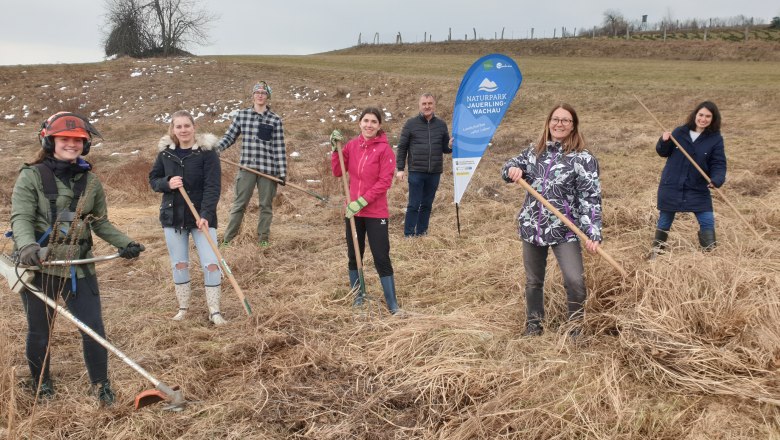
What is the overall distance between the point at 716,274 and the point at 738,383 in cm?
101

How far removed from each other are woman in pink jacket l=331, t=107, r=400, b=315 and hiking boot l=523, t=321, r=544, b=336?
3.70 feet

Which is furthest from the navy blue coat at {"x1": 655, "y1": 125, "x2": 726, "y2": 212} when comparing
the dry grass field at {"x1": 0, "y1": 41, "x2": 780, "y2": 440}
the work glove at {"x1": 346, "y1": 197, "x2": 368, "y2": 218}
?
the work glove at {"x1": 346, "y1": 197, "x2": 368, "y2": 218}

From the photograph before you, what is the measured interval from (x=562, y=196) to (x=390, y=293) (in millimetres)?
1706

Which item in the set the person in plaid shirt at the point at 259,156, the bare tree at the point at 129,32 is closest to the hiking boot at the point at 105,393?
the person in plaid shirt at the point at 259,156

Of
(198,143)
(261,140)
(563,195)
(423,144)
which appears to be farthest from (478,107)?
(198,143)

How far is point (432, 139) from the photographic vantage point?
263 inches

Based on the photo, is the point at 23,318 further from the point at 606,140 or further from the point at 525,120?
the point at 525,120

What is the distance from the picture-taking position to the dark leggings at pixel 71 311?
3164 millimetres

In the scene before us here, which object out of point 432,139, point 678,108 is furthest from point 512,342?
point 678,108

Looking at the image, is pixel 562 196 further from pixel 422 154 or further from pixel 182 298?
pixel 182 298

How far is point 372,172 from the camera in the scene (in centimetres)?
451

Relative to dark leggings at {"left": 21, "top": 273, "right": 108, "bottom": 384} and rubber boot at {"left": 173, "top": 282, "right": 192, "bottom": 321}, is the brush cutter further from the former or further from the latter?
rubber boot at {"left": 173, "top": 282, "right": 192, "bottom": 321}

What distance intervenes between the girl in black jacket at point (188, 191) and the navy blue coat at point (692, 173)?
4.26 m

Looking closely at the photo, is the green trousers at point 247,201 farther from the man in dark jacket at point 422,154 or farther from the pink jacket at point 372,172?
the pink jacket at point 372,172
